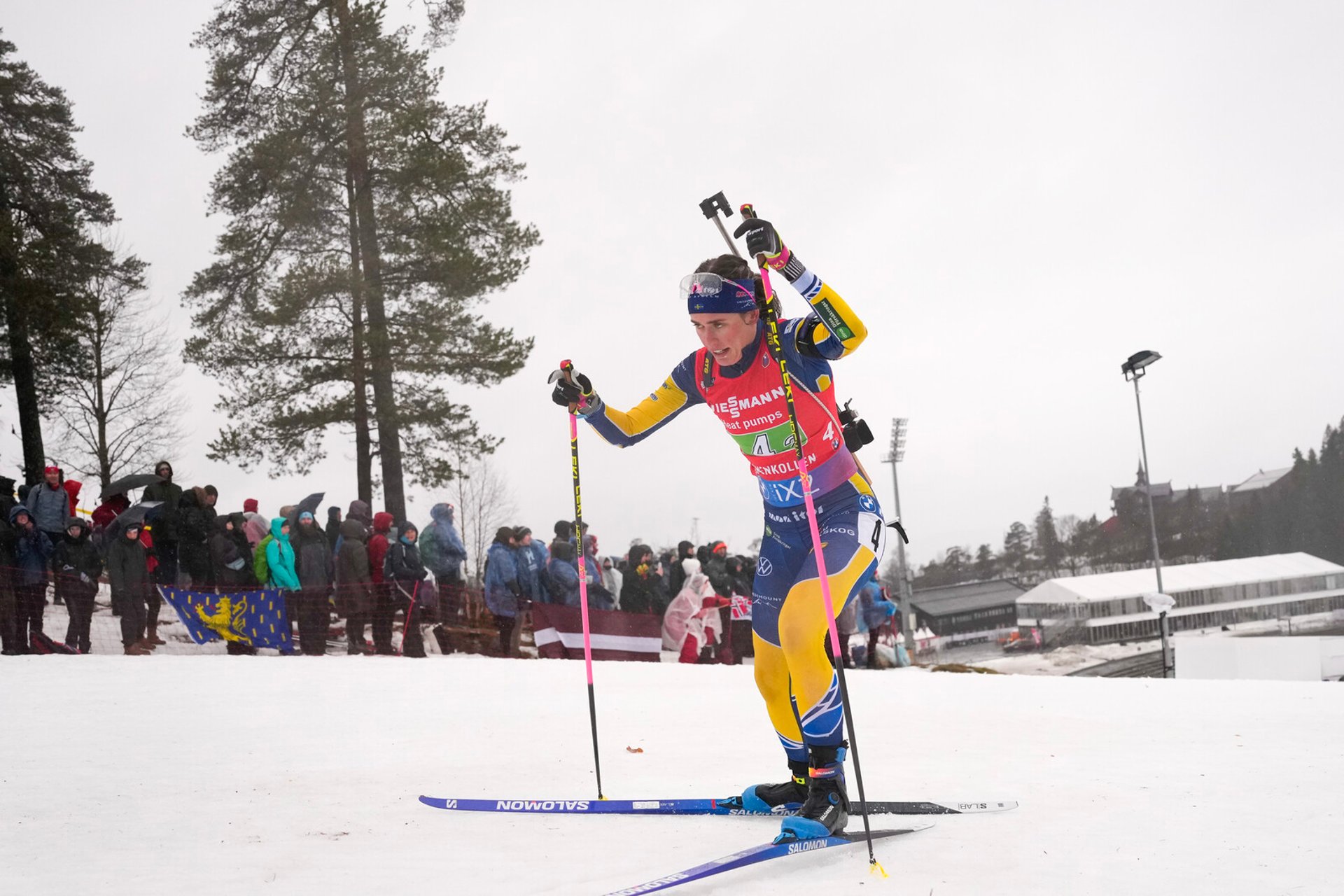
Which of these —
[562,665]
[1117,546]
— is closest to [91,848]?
[562,665]

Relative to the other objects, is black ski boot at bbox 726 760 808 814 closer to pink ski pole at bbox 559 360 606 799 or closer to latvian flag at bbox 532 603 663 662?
pink ski pole at bbox 559 360 606 799

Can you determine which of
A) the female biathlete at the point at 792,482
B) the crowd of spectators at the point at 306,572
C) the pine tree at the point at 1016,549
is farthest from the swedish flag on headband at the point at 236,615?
the pine tree at the point at 1016,549

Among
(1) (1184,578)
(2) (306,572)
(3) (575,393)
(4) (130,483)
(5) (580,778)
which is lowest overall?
(1) (1184,578)

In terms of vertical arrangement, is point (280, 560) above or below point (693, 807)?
above

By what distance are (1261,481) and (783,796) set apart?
5860cm

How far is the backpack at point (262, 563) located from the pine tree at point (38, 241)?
841 cm

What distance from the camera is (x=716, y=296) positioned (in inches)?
154

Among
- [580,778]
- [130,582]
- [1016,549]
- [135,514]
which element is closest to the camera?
[580,778]

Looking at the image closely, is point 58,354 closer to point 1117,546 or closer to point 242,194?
point 242,194

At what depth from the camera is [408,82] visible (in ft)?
56.2

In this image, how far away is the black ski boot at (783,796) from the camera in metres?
3.88

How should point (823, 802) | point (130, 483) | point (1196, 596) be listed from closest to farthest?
point (823, 802)
point (130, 483)
point (1196, 596)

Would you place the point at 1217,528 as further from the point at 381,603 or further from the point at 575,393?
the point at 575,393

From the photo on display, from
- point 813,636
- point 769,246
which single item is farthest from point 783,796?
point 769,246
